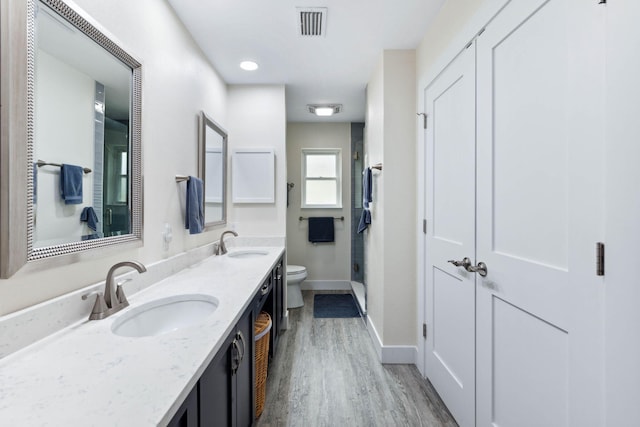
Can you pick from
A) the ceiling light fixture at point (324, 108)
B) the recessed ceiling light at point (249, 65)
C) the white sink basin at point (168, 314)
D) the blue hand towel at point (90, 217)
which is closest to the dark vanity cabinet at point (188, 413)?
the white sink basin at point (168, 314)

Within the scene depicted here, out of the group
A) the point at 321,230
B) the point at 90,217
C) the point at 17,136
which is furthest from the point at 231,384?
the point at 321,230

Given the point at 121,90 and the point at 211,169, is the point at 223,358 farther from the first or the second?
the point at 211,169

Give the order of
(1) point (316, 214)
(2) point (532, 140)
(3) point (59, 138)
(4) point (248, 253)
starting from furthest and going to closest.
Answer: (1) point (316, 214) < (4) point (248, 253) < (2) point (532, 140) < (3) point (59, 138)

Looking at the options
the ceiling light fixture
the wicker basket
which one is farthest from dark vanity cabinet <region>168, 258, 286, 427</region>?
the ceiling light fixture

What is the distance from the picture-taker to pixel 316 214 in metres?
4.29

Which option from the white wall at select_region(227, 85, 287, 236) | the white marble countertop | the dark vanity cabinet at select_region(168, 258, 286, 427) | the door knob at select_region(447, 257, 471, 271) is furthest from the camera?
the white wall at select_region(227, 85, 287, 236)

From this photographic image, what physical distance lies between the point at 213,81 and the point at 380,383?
107 inches

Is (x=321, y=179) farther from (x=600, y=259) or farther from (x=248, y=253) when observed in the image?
(x=600, y=259)

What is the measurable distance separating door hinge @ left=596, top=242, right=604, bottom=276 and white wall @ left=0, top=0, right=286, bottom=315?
64.0 inches

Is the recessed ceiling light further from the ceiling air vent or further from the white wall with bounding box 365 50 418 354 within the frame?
the white wall with bounding box 365 50 418 354

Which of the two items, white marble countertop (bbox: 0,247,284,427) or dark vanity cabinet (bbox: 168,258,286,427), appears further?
dark vanity cabinet (bbox: 168,258,286,427)

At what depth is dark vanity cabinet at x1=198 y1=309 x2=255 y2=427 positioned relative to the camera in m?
0.89

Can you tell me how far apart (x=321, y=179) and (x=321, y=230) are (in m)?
0.77

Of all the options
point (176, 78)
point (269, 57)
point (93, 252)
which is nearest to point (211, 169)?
point (176, 78)
